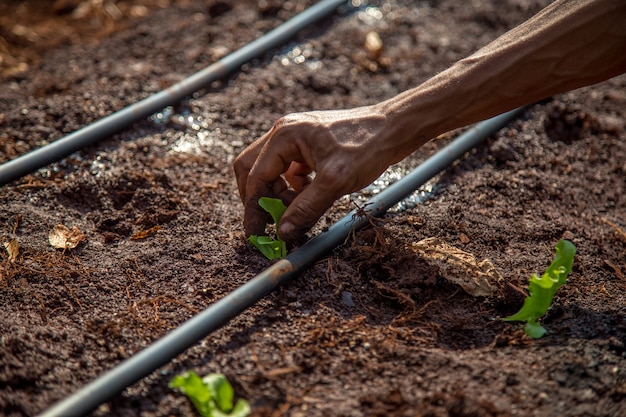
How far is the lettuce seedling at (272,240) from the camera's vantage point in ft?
6.81

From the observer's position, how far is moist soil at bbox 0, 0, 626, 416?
5.81 feet

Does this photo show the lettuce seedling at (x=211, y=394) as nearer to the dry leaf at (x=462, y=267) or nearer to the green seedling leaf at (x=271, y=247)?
the green seedling leaf at (x=271, y=247)

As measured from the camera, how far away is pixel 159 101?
9.76 ft

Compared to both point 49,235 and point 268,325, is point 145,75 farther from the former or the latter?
point 268,325

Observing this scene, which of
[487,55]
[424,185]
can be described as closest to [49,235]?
[424,185]

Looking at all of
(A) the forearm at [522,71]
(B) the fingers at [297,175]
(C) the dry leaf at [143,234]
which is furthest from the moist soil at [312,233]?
(A) the forearm at [522,71]

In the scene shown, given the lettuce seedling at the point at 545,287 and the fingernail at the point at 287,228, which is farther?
the fingernail at the point at 287,228

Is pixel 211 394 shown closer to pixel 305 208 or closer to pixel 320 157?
pixel 305 208

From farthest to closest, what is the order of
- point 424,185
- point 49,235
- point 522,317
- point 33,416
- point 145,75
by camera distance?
point 145,75 → point 424,185 → point 49,235 → point 522,317 → point 33,416

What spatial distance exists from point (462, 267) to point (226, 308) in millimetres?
815

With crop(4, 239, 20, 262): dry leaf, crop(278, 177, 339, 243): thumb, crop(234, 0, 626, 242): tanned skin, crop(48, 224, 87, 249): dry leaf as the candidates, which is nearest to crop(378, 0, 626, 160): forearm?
crop(234, 0, 626, 242): tanned skin

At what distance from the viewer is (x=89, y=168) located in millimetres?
2709

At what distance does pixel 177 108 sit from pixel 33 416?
1.76 meters

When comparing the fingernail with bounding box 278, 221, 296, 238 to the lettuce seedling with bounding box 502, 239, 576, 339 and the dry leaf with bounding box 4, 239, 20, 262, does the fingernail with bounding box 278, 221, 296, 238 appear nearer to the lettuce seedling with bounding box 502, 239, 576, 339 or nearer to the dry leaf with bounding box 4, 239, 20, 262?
the lettuce seedling with bounding box 502, 239, 576, 339
